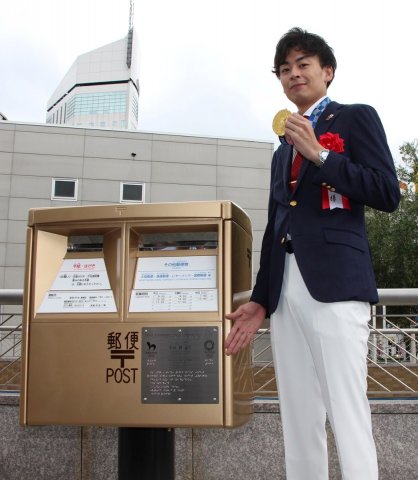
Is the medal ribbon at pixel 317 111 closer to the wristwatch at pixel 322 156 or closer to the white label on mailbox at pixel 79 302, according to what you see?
the wristwatch at pixel 322 156

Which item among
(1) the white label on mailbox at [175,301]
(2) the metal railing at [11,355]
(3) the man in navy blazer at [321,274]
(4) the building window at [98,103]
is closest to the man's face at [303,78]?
(3) the man in navy blazer at [321,274]

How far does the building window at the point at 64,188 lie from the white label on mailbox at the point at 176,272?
17858 millimetres

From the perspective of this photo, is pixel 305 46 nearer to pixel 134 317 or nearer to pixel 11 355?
pixel 134 317

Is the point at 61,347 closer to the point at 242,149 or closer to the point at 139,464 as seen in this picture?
the point at 139,464

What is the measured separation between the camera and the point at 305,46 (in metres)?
2.02

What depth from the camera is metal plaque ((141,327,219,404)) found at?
1885 mm

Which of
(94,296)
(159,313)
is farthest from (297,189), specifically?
(94,296)

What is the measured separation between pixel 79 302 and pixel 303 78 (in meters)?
1.13

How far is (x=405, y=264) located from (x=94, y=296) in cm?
2284

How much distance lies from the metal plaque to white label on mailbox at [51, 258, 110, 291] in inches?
11.3

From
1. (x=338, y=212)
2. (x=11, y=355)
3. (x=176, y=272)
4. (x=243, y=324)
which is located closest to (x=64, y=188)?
(x=11, y=355)

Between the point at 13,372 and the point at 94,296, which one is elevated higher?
the point at 94,296

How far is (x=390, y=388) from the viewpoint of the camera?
311 centimetres

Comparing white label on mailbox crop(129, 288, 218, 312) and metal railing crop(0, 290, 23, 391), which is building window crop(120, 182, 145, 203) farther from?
white label on mailbox crop(129, 288, 218, 312)
